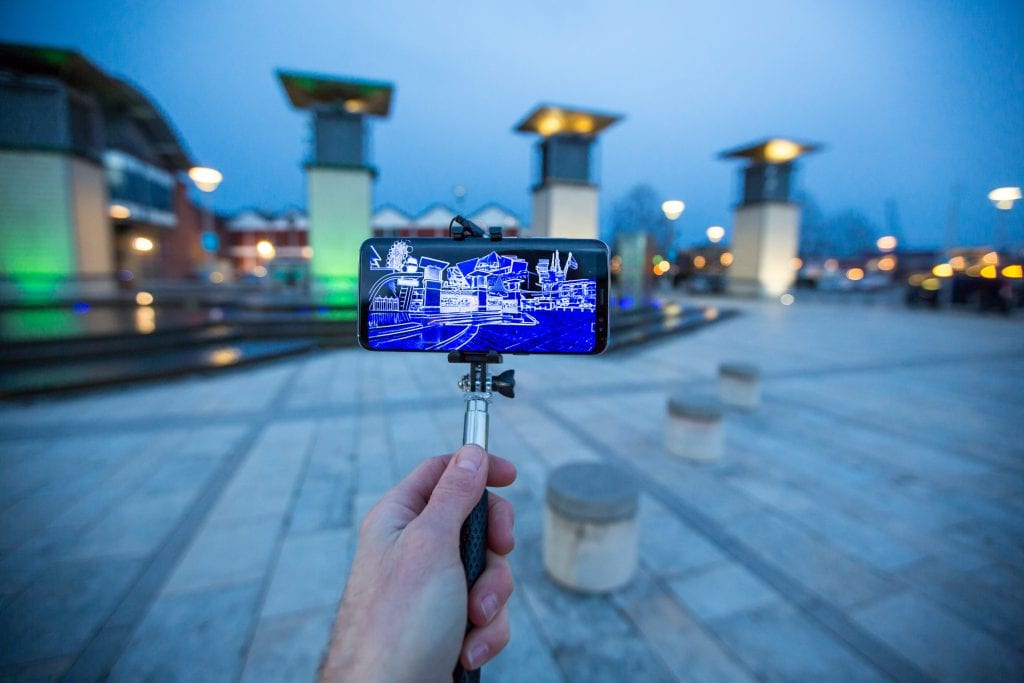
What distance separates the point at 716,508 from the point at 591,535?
168 cm

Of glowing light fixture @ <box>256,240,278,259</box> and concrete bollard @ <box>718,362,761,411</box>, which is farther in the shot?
glowing light fixture @ <box>256,240,278,259</box>

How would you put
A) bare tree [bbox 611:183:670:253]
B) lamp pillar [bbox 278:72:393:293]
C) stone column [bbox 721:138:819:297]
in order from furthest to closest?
bare tree [bbox 611:183:670:253], stone column [bbox 721:138:819:297], lamp pillar [bbox 278:72:393:293]

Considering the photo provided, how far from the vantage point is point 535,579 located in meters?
2.92

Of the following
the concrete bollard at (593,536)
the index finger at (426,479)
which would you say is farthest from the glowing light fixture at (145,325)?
the index finger at (426,479)

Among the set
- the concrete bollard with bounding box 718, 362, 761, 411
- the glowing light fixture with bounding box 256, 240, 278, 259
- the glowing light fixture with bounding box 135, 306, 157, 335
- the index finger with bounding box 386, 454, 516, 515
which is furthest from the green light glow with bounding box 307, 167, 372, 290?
the glowing light fixture with bounding box 256, 240, 278, 259

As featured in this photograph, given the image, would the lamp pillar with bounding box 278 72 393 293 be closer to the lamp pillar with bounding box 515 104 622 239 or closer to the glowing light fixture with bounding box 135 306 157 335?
the glowing light fixture with bounding box 135 306 157 335

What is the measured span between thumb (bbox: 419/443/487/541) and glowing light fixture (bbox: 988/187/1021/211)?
25232mm

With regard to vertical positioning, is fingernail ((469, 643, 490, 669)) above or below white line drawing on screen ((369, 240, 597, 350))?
below

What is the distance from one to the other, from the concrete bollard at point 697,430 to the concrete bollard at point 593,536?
7.02 feet

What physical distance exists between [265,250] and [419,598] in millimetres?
47973

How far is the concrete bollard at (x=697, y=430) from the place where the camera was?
4.68 metres

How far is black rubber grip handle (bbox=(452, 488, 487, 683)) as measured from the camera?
1.12 m

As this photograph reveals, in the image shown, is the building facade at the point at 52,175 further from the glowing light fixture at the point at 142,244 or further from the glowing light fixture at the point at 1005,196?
the glowing light fixture at the point at 1005,196

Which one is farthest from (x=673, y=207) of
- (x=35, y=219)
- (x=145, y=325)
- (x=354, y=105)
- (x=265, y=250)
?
(x=265, y=250)
